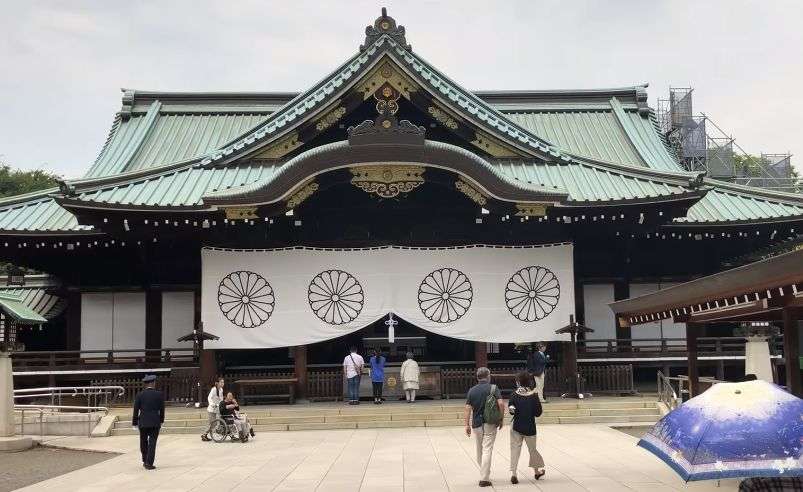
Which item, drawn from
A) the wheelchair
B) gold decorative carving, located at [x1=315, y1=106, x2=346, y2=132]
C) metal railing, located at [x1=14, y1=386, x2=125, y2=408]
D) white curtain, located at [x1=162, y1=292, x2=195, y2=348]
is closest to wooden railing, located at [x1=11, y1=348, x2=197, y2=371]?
white curtain, located at [x1=162, y1=292, x2=195, y2=348]

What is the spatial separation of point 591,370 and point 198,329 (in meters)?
9.76

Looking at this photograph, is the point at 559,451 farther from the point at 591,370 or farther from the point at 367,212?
the point at 367,212

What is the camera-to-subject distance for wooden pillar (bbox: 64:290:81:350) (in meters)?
21.4

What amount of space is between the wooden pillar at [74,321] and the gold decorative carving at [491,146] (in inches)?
450

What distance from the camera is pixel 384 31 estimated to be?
65.6ft

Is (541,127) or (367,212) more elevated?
(541,127)

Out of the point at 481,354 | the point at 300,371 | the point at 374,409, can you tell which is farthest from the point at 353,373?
the point at 481,354

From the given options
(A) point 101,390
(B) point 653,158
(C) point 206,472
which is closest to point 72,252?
(A) point 101,390

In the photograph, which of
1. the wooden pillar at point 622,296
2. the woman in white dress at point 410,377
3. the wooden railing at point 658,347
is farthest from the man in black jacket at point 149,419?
the wooden pillar at point 622,296

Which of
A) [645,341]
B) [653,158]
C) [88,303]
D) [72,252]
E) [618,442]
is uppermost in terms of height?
[653,158]

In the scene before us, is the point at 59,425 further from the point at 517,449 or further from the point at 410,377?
the point at 517,449

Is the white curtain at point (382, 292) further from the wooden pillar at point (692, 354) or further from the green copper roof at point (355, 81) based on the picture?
the wooden pillar at point (692, 354)

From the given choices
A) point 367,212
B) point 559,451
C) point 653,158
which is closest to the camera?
point 559,451

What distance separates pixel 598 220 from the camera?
1962cm
